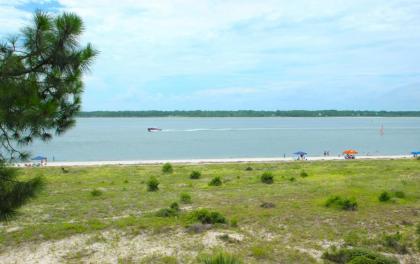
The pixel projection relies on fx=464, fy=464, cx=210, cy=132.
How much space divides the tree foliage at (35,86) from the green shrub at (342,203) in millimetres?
13954

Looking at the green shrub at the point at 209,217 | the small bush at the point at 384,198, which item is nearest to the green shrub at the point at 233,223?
the green shrub at the point at 209,217

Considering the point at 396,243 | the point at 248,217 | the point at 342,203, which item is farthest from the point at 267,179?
the point at 396,243

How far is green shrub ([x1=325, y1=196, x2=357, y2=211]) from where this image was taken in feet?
64.2

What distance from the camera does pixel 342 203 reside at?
1981cm

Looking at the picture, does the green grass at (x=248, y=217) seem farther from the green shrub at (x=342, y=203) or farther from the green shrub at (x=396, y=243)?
the green shrub at (x=342, y=203)

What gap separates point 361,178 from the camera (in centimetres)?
3081

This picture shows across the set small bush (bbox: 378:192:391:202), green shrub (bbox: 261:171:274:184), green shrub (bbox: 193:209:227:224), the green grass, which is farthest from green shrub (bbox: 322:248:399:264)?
green shrub (bbox: 261:171:274:184)

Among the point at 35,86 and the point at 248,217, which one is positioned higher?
the point at 35,86

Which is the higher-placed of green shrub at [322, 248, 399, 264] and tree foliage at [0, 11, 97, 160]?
tree foliage at [0, 11, 97, 160]

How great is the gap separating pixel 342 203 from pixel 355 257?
22.9 feet

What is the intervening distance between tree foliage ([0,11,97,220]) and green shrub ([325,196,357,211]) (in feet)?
45.8

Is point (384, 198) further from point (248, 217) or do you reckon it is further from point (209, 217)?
point (209, 217)

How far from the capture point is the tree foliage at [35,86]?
714cm

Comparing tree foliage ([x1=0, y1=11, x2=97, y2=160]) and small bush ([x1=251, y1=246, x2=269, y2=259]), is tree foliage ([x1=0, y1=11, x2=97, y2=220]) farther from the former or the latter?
small bush ([x1=251, y1=246, x2=269, y2=259])
